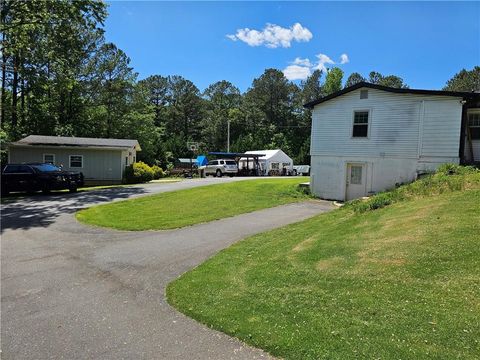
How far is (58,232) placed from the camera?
39.1 ft

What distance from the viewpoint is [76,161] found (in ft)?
96.9

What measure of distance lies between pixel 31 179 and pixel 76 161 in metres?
7.78

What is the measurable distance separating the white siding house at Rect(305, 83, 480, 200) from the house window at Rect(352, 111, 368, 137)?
0.15ft

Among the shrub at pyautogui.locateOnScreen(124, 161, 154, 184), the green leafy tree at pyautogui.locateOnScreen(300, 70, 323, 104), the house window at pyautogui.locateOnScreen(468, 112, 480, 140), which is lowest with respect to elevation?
the shrub at pyautogui.locateOnScreen(124, 161, 154, 184)

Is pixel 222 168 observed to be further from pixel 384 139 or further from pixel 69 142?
pixel 384 139

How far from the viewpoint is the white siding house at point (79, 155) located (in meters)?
28.7

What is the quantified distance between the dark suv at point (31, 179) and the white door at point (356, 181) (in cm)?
1614

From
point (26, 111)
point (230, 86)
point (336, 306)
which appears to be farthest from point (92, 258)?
point (230, 86)

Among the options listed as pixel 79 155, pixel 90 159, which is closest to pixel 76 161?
pixel 79 155

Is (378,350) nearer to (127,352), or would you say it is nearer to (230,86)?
(127,352)

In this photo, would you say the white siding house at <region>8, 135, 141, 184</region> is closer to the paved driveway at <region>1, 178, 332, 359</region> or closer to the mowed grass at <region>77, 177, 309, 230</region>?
the mowed grass at <region>77, 177, 309, 230</region>

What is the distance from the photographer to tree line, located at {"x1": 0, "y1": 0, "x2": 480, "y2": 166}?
22.3 m

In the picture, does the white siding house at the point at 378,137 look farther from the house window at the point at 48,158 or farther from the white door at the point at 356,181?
the house window at the point at 48,158

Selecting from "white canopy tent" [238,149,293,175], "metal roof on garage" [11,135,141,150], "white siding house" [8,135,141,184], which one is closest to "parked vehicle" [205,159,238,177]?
"white canopy tent" [238,149,293,175]
